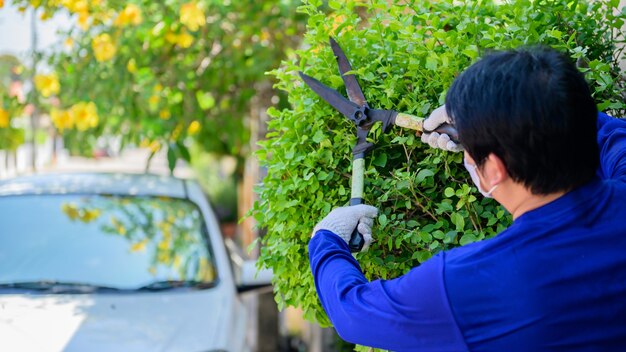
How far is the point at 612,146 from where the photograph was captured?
5.90ft

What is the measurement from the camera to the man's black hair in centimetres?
138

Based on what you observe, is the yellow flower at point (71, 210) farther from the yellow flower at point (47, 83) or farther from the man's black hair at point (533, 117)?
the man's black hair at point (533, 117)

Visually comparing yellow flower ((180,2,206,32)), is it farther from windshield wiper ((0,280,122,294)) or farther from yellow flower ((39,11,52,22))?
windshield wiper ((0,280,122,294))

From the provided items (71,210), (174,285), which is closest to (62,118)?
(71,210)

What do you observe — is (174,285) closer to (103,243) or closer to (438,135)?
(103,243)

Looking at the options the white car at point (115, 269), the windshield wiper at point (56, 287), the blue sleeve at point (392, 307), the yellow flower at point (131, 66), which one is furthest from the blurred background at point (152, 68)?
the blue sleeve at point (392, 307)

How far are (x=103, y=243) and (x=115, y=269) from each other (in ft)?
0.73

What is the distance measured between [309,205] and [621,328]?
933 mm

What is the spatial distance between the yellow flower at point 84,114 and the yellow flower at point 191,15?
128cm

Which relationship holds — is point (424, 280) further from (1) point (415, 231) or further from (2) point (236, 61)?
(2) point (236, 61)

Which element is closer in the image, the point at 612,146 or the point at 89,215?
the point at 612,146

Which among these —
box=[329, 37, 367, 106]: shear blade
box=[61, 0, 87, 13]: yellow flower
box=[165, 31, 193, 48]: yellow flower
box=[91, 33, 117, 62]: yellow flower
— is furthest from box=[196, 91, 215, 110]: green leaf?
box=[329, 37, 367, 106]: shear blade

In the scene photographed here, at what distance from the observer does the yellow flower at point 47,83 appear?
17.4ft

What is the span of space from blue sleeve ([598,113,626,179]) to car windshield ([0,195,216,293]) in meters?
2.20
